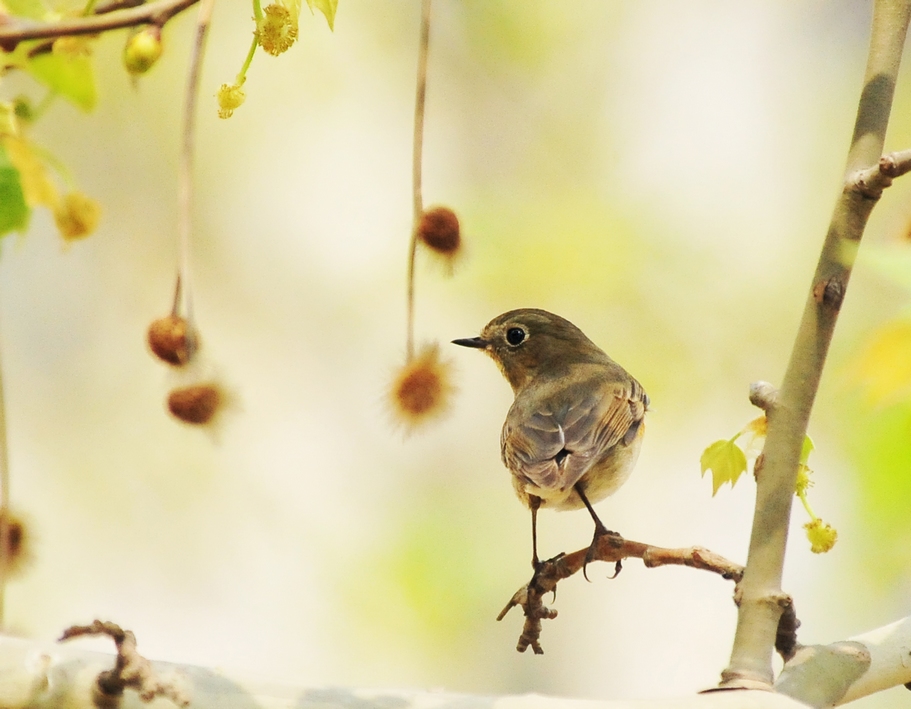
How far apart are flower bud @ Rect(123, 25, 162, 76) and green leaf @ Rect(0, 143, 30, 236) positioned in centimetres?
29

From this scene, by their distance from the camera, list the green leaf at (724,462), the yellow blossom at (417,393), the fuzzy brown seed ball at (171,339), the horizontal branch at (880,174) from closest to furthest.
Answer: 1. the horizontal branch at (880,174)
2. the fuzzy brown seed ball at (171,339)
3. the green leaf at (724,462)
4. the yellow blossom at (417,393)

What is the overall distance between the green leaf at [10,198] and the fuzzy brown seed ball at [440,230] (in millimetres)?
730

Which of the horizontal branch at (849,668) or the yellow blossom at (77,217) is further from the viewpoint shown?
the yellow blossom at (77,217)

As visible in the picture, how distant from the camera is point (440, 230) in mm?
2094

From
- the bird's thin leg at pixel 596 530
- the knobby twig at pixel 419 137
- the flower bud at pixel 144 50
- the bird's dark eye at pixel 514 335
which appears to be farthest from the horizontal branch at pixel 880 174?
the bird's dark eye at pixel 514 335

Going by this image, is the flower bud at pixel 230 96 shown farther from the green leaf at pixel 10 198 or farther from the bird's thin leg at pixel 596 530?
the bird's thin leg at pixel 596 530

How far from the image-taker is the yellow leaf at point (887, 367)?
1137 millimetres

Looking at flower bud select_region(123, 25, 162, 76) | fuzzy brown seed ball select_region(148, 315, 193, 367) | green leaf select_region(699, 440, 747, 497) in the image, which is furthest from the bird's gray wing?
flower bud select_region(123, 25, 162, 76)

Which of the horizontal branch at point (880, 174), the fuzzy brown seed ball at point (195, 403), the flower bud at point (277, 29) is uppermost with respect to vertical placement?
the flower bud at point (277, 29)

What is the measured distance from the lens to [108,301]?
234 inches

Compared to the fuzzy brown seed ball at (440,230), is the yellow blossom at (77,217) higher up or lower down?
lower down

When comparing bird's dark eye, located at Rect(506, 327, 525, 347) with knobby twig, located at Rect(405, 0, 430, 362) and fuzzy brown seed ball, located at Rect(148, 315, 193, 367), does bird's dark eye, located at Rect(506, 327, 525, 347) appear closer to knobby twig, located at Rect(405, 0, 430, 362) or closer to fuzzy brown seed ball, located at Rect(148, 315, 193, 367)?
knobby twig, located at Rect(405, 0, 430, 362)

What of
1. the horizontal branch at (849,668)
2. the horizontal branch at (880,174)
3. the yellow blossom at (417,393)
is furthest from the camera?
the yellow blossom at (417,393)

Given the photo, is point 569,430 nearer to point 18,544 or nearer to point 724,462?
point 724,462
